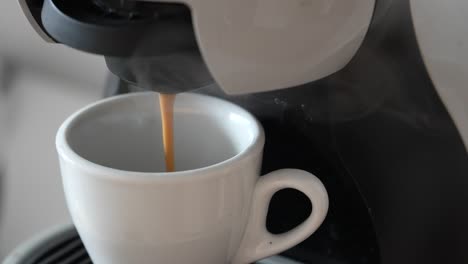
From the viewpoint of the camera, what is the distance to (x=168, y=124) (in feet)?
1.15

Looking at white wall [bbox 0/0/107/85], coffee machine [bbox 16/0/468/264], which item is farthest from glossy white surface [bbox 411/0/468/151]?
white wall [bbox 0/0/107/85]

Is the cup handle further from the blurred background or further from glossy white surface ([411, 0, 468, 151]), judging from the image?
the blurred background

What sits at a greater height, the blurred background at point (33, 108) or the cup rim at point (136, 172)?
the cup rim at point (136, 172)

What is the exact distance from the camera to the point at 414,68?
0.33m

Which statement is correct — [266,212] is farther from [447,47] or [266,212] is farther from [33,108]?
[33,108]

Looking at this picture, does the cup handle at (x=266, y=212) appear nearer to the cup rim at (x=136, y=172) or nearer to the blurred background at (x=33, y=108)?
the cup rim at (x=136, y=172)

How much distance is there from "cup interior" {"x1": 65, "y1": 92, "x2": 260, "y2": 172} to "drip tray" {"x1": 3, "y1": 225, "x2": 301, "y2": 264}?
58 millimetres

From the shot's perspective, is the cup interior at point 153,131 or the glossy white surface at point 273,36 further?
the cup interior at point 153,131

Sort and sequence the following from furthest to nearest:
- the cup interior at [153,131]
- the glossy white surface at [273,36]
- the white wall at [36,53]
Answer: the white wall at [36,53] < the cup interior at [153,131] < the glossy white surface at [273,36]

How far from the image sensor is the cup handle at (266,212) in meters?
0.33

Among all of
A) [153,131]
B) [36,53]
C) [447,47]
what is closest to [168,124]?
[153,131]

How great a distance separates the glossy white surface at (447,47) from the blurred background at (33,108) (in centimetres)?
28

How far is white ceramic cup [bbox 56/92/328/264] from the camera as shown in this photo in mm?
307

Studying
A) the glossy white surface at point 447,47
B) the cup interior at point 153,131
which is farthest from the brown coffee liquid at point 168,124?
the glossy white surface at point 447,47
